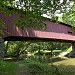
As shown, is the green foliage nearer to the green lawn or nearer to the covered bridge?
the green lawn

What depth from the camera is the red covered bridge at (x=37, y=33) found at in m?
17.8

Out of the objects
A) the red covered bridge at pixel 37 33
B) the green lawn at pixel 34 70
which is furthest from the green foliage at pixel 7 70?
the red covered bridge at pixel 37 33

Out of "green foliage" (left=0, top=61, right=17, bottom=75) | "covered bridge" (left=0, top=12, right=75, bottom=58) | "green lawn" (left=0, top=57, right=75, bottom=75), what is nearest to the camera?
"green lawn" (left=0, top=57, right=75, bottom=75)

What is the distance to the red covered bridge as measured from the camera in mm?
17831

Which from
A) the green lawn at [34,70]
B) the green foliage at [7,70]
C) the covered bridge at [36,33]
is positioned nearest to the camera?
the green lawn at [34,70]

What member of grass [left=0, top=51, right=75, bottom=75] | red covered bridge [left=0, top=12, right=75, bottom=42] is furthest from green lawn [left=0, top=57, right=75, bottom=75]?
red covered bridge [left=0, top=12, right=75, bottom=42]

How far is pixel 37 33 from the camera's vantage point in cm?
2098

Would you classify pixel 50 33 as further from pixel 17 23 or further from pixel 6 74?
pixel 17 23

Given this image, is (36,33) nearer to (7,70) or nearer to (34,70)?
(7,70)

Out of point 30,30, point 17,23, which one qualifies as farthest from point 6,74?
point 30,30

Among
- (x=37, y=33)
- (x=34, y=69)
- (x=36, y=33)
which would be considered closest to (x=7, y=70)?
(x=34, y=69)

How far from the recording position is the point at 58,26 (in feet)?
80.6

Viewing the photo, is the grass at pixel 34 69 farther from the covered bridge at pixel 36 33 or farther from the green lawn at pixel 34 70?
the covered bridge at pixel 36 33

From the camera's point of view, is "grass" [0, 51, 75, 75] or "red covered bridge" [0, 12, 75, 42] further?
"red covered bridge" [0, 12, 75, 42]
